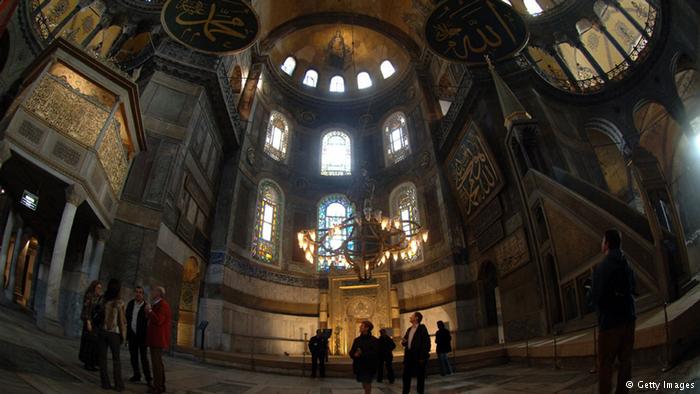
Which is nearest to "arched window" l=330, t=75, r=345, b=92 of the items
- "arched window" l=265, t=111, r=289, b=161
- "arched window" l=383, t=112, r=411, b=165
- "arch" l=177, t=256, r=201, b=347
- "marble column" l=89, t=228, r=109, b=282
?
"arched window" l=383, t=112, r=411, b=165

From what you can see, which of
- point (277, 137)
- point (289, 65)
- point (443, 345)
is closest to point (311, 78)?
point (289, 65)

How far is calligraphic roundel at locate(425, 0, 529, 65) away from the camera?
Result: 1131 cm

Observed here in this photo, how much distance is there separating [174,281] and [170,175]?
2695 millimetres

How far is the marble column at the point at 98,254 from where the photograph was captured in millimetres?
7426

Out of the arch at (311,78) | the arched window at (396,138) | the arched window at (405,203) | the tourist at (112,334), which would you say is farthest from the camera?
the arch at (311,78)

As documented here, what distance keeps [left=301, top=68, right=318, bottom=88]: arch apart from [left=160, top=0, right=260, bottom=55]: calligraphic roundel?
7.22 meters

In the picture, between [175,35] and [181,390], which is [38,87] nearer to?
[175,35]

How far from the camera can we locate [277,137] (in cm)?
1677

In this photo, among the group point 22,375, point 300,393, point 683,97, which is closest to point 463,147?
point 683,97

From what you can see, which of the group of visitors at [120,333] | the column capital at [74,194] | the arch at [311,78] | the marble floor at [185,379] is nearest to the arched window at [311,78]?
the arch at [311,78]

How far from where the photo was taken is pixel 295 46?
18.4 metres

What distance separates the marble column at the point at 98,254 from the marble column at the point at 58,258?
3.41 feet
